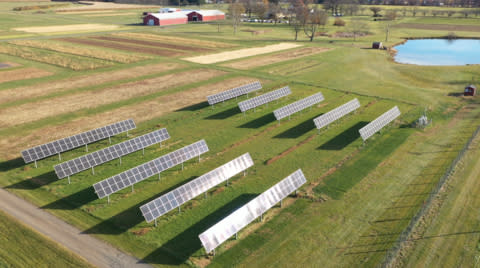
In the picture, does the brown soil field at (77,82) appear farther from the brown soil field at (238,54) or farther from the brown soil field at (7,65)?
the brown soil field at (7,65)

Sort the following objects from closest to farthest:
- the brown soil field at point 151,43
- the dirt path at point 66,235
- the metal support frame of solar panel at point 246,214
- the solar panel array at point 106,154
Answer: the dirt path at point 66,235, the metal support frame of solar panel at point 246,214, the solar panel array at point 106,154, the brown soil field at point 151,43

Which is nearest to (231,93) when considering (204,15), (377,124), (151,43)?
(377,124)

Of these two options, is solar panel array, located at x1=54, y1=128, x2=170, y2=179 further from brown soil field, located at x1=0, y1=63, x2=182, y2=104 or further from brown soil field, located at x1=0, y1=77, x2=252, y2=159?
brown soil field, located at x1=0, y1=63, x2=182, y2=104

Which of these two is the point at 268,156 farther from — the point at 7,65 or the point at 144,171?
the point at 7,65

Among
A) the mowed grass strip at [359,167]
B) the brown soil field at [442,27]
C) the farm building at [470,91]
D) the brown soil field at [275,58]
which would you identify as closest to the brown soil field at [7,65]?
the brown soil field at [275,58]

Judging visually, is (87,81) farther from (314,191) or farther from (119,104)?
(314,191)

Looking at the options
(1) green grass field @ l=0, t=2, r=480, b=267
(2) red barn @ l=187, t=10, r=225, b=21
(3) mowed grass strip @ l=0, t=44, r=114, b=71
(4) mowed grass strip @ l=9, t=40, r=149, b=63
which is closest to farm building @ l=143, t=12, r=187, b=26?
(2) red barn @ l=187, t=10, r=225, b=21
